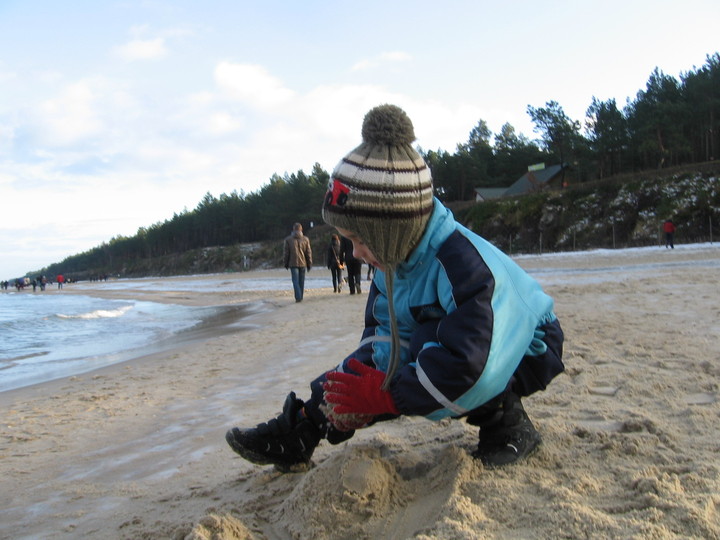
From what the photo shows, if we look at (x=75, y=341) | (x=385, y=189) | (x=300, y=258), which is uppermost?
(x=385, y=189)

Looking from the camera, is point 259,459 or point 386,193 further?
point 259,459

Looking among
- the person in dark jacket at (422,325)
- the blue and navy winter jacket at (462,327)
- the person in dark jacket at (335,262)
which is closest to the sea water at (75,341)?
the person in dark jacket at (335,262)

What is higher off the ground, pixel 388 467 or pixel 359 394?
pixel 359 394

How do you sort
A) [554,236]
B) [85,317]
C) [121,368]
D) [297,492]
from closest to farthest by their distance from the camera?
[297,492], [121,368], [85,317], [554,236]

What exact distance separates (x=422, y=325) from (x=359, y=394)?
0.33m

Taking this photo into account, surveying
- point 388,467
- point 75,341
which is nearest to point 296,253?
point 75,341

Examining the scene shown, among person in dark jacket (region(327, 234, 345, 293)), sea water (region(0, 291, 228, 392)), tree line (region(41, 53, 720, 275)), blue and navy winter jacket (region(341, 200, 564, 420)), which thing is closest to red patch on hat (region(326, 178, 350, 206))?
blue and navy winter jacket (region(341, 200, 564, 420))

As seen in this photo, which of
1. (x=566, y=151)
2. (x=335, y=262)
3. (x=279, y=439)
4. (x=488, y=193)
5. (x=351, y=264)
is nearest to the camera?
(x=279, y=439)

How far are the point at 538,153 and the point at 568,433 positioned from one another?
61.9m

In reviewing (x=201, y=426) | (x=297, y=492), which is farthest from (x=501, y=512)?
(x=201, y=426)

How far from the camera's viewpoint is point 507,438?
204 centimetres

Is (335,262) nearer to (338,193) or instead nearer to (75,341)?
(75,341)

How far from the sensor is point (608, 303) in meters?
7.25

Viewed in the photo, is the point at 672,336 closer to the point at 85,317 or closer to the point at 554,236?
the point at 85,317
